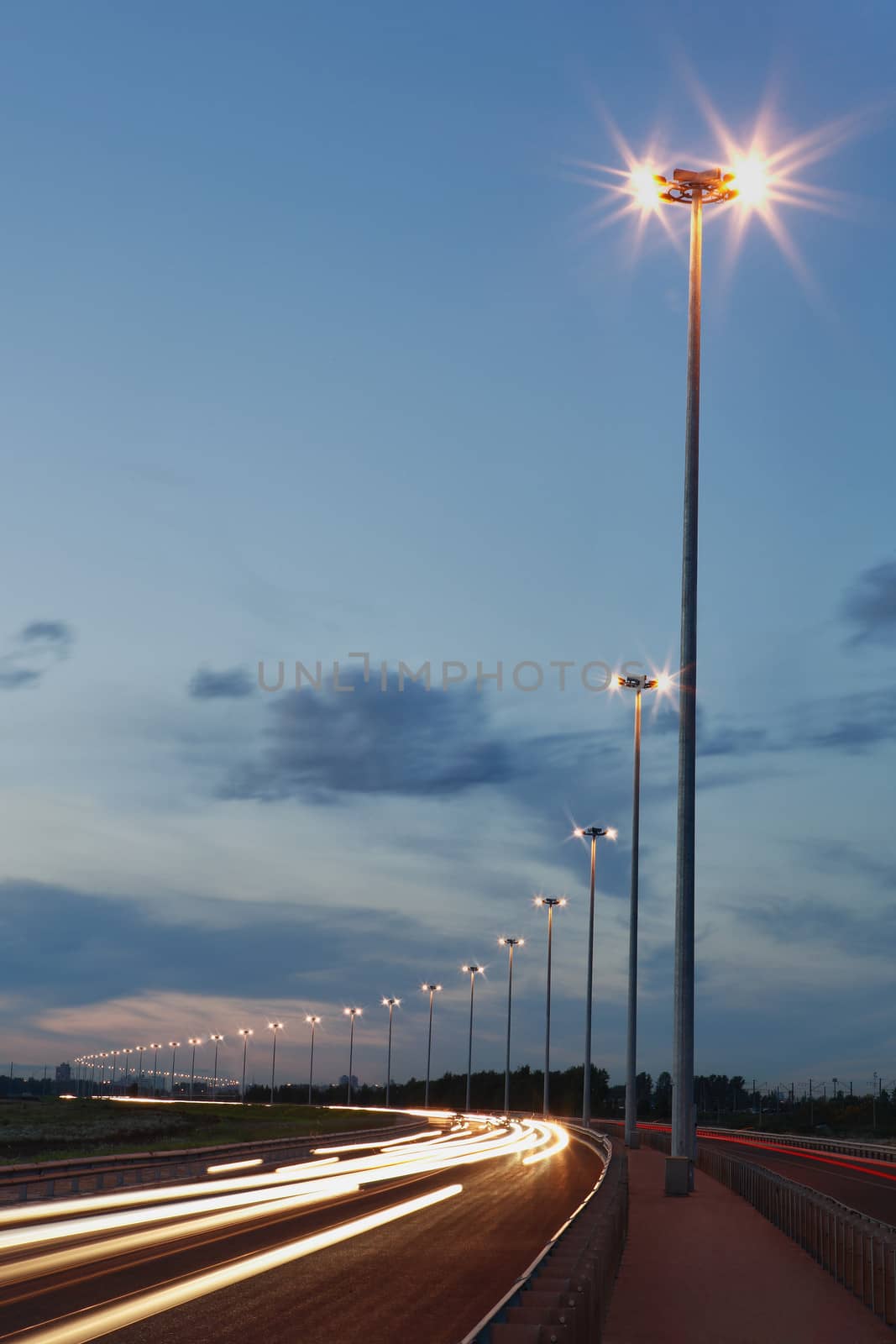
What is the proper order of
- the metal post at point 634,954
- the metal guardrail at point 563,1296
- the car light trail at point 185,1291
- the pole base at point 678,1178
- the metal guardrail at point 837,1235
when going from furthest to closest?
the metal post at point 634,954 → the pole base at point 678,1178 → the metal guardrail at point 837,1235 → the car light trail at point 185,1291 → the metal guardrail at point 563,1296

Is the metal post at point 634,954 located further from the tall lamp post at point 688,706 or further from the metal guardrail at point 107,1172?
the tall lamp post at point 688,706

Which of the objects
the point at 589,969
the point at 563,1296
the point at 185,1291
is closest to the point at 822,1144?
the point at 589,969

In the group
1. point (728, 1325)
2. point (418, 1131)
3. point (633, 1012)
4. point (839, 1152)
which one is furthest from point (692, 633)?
point (418, 1131)

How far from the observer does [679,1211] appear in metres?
28.4

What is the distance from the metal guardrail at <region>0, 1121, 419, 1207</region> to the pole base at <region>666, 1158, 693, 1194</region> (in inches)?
421

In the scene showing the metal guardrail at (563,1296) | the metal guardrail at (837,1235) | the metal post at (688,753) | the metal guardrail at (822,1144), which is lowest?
the metal guardrail at (822,1144)

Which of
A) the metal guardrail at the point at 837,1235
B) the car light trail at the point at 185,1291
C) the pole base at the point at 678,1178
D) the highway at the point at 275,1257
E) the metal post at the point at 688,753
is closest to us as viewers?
the car light trail at the point at 185,1291

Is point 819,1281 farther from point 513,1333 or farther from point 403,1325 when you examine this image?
point 513,1333

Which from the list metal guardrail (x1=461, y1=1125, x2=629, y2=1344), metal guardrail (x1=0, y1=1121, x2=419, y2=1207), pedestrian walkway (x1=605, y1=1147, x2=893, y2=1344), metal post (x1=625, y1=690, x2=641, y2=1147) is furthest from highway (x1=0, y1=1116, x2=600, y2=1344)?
metal post (x1=625, y1=690, x2=641, y2=1147)

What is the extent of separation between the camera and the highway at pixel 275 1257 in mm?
14180

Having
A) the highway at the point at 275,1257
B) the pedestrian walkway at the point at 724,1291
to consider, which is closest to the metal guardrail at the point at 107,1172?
the highway at the point at 275,1257

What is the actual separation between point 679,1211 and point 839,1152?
4463 centimetres

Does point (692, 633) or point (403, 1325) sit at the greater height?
point (692, 633)

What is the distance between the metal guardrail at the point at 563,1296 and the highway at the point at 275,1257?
1.28m
